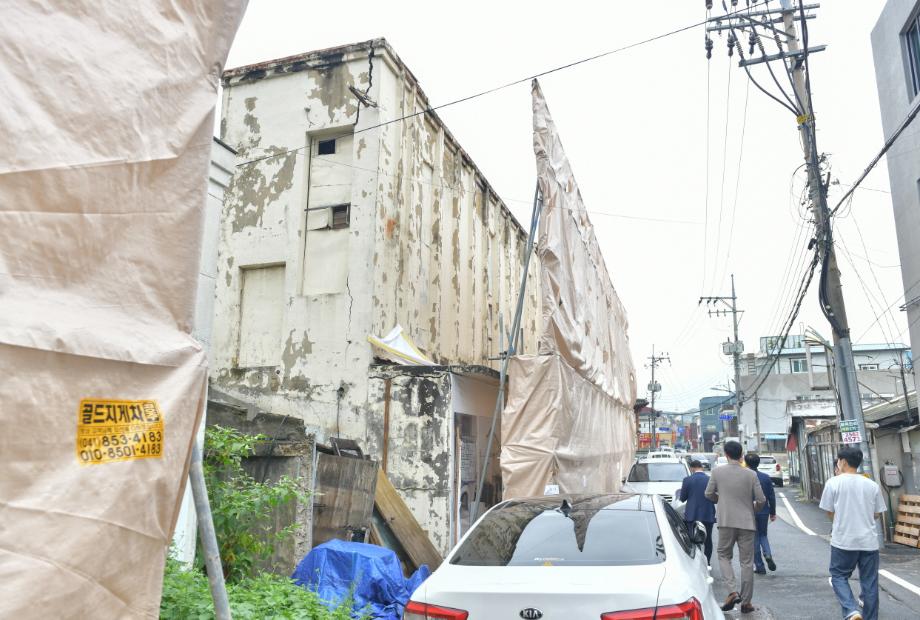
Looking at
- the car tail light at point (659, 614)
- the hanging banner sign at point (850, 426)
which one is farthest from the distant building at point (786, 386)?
the car tail light at point (659, 614)

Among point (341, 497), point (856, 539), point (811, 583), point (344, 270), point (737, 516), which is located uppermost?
point (344, 270)

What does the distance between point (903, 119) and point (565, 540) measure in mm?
13823

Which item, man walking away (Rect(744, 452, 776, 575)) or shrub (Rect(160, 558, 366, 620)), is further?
man walking away (Rect(744, 452, 776, 575))

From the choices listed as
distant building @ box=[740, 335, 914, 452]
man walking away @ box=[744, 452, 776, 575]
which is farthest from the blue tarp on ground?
distant building @ box=[740, 335, 914, 452]

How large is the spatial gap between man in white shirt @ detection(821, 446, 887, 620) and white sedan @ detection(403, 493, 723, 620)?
203 centimetres

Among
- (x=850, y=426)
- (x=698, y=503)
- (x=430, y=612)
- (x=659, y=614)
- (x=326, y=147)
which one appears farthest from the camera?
(x=326, y=147)

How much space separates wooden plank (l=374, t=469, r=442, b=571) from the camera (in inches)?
367

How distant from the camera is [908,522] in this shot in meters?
14.3

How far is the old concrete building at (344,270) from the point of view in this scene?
37.2 feet

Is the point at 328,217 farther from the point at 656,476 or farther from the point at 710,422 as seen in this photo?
the point at 710,422

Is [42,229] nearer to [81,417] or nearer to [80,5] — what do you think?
[81,417]

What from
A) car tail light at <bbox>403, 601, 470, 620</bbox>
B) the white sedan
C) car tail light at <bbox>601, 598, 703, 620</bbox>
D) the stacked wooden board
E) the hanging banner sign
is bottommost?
the stacked wooden board

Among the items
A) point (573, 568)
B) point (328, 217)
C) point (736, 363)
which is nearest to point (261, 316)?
point (328, 217)

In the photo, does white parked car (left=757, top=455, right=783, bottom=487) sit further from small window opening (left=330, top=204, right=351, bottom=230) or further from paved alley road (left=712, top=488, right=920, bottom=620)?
small window opening (left=330, top=204, right=351, bottom=230)
